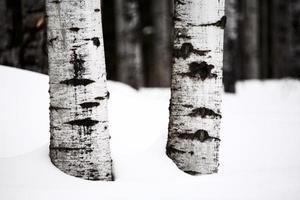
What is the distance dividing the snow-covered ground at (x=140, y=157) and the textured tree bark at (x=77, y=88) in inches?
6.3

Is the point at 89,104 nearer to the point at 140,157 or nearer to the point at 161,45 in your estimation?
the point at 140,157

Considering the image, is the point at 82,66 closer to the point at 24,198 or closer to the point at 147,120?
the point at 24,198

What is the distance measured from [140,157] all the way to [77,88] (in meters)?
0.78

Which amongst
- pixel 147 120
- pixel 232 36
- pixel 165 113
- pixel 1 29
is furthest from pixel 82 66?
pixel 232 36

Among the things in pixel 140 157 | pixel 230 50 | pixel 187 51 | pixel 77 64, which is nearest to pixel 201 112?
pixel 187 51

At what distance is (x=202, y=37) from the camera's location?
2340 millimetres

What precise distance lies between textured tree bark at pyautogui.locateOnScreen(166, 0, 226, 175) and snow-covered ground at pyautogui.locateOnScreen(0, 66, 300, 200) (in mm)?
170

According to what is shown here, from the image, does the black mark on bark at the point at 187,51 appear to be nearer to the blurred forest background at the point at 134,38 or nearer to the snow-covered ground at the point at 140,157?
the snow-covered ground at the point at 140,157

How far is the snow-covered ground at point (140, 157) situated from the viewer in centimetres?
219

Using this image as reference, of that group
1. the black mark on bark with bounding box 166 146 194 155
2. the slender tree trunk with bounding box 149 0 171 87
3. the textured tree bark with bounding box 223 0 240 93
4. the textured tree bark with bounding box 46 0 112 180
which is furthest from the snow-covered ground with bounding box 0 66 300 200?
the slender tree trunk with bounding box 149 0 171 87

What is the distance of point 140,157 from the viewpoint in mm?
2617

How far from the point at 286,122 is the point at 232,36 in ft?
8.56

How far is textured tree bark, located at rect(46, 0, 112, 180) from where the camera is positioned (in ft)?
7.09

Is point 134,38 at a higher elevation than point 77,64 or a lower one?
higher
